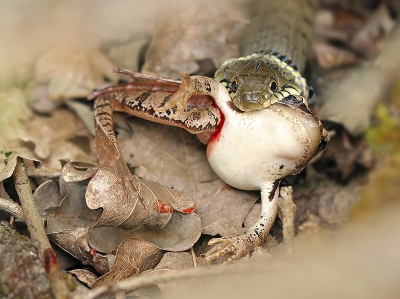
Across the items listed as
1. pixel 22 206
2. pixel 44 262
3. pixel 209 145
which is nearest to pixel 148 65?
pixel 209 145

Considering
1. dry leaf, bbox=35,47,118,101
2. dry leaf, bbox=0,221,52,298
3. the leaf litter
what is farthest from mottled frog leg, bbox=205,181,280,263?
dry leaf, bbox=35,47,118,101

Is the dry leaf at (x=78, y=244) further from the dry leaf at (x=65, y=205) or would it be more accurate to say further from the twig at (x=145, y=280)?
the twig at (x=145, y=280)

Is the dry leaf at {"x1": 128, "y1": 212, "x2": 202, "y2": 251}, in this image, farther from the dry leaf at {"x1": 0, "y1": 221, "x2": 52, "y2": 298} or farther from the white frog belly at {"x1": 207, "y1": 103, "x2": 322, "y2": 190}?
the dry leaf at {"x1": 0, "y1": 221, "x2": 52, "y2": 298}

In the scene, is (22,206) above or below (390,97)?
below

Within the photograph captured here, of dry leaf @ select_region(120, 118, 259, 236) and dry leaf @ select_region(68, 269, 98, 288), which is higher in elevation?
dry leaf @ select_region(120, 118, 259, 236)

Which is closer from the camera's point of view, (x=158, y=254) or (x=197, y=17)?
(x=158, y=254)

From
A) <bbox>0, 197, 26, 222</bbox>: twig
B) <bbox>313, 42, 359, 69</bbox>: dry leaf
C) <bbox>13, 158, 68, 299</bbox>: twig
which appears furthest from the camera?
<bbox>313, 42, 359, 69</bbox>: dry leaf

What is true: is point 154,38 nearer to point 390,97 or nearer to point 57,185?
point 57,185
